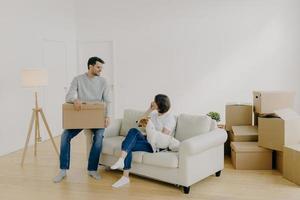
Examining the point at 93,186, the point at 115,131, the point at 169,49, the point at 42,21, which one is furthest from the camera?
the point at 169,49

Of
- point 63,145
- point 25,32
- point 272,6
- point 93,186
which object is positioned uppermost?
point 272,6

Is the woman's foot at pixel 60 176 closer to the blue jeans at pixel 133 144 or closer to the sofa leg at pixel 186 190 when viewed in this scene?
the blue jeans at pixel 133 144

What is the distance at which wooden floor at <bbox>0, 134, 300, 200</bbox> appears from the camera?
3285 millimetres

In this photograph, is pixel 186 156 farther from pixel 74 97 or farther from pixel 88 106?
pixel 74 97

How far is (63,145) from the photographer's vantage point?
3797mm

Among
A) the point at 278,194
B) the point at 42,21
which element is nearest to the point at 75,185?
the point at 278,194

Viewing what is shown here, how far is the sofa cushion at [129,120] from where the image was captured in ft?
14.0

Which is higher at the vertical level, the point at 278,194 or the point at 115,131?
the point at 115,131

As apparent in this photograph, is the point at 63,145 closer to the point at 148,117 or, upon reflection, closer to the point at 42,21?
the point at 148,117

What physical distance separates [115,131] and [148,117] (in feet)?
2.58

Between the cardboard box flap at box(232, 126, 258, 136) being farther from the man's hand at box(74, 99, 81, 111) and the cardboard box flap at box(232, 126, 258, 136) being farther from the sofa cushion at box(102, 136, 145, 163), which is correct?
the man's hand at box(74, 99, 81, 111)

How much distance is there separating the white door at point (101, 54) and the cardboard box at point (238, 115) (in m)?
3.11

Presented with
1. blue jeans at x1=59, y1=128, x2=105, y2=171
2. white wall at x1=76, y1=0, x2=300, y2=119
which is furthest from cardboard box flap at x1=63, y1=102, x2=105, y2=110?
white wall at x1=76, y1=0, x2=300, y2=119

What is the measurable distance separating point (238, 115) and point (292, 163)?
1312 mm
